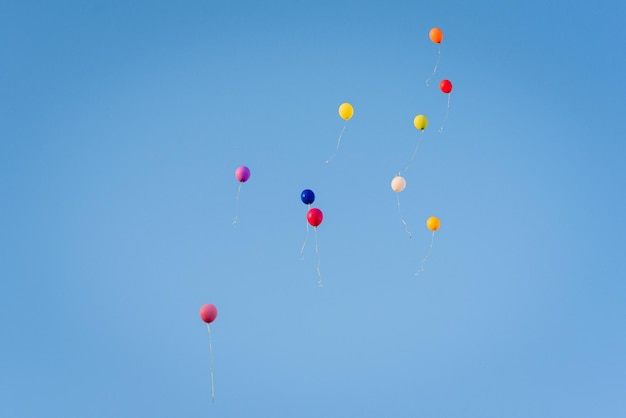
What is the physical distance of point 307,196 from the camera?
11148 mm

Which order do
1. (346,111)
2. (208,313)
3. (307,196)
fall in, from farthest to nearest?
(346,111)
(307,196)
(208,313)

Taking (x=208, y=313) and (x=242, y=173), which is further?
(x=242, y=173)

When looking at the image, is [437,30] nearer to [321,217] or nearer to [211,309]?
[321,217]

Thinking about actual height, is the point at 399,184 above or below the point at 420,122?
below

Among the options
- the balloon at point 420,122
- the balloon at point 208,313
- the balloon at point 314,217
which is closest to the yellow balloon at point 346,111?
the balloon at point 420,122

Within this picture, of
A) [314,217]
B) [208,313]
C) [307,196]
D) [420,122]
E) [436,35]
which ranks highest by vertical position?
[436,35]

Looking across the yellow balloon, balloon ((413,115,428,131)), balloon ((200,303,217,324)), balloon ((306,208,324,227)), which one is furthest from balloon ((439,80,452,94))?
balloon ((200,303,217,324))

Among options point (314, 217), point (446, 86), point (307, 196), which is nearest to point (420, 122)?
point (446, 86)

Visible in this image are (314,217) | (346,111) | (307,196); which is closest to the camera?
(314,217)

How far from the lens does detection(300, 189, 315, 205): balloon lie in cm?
1116

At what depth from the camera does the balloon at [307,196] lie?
439 inches

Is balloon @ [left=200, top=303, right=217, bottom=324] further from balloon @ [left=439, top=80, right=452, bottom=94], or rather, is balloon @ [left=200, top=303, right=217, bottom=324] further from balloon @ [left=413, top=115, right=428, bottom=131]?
balloon @ [left=439, top=80, right=452, bottom=94]

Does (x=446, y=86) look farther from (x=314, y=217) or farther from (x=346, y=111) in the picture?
(x=314, y=217)

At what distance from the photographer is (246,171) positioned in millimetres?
11531
